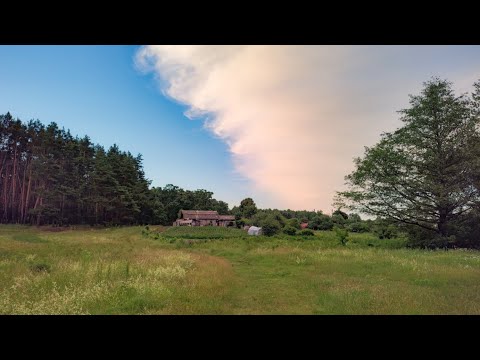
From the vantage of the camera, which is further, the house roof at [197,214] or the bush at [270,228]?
the bush at [270,228]

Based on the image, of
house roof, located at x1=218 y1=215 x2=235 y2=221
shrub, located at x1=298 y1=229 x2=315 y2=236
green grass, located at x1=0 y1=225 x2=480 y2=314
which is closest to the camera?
green grass, located at x1=0 y1=225 x2=480 y2=314

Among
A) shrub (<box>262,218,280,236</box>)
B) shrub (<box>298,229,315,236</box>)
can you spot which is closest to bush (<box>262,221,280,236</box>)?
shrub (<box>262,218,280,236</box>)

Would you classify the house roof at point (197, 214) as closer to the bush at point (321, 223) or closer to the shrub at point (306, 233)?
the shrub at point (306, 233)

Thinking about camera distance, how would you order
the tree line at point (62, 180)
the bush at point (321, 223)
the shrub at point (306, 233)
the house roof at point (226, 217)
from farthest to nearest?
the bush at point (321, 223) → the house roof at point (226, 217) → the shrub at point (306, 233) → the tree line at point (62, 180)

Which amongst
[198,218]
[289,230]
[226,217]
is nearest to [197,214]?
[198,218]

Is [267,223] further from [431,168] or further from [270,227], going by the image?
[431,168]

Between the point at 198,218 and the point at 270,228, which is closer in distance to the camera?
the point at 198,218

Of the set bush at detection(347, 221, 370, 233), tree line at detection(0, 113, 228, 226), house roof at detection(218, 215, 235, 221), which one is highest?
tree line at detection(0, 113, 228, 226)

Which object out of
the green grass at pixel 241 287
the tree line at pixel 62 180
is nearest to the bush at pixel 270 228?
the tree line at pixel 62 180

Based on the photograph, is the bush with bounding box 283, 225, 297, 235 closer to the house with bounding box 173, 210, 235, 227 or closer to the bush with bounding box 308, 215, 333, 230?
the bush with bounding box 308, 215, 333, 230

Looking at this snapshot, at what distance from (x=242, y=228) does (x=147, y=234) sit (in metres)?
9.74

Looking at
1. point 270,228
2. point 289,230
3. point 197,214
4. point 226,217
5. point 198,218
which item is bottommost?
point 289,230
